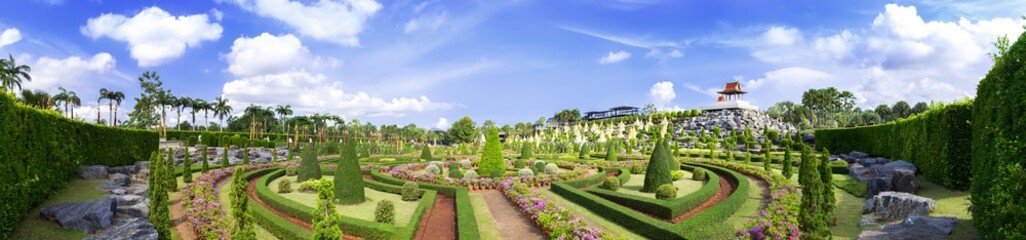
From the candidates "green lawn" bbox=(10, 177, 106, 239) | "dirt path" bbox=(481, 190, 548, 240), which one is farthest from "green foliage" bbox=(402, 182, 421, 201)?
"green lawn" bbox=(10, 177, 106, 239)

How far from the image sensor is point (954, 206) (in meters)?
17.8

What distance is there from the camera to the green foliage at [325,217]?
11875 millimetres

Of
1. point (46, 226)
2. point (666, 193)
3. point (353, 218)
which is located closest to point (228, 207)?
point (46, 226)

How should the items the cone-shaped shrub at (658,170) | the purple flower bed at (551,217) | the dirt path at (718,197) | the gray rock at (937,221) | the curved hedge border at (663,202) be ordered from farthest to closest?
the cone-shaped shrub at (658,170) → the dirt path at (718,197) → the curved hedge border at (663,202) → the purple flower bed at (551,217) → the gray rock at (937,221)

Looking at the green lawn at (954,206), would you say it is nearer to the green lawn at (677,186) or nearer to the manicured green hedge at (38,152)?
the green lawn at (677,186)

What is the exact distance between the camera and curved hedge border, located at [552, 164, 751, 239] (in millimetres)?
15305

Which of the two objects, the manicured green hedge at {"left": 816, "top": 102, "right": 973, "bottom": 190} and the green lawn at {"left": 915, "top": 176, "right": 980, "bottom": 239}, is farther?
the manicured green hedge at {"left": 816, "top": 102, "right": 973, "bottom": 190}

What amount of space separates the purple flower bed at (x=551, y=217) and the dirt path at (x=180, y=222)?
37.2 ft

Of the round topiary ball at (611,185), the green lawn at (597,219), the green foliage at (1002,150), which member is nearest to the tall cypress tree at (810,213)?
the green foliage at (1002,150)

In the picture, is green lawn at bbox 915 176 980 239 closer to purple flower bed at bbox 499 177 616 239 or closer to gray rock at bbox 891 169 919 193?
gray rock at bbox 891 169 919 193

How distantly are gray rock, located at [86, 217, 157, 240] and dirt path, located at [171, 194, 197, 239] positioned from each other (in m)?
1.37

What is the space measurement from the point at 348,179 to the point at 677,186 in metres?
16.1

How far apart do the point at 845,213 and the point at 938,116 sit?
294 inches

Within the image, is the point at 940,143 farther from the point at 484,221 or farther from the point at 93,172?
the point at 93,172
